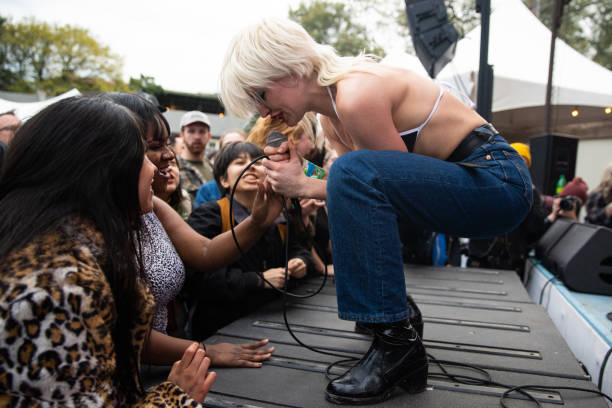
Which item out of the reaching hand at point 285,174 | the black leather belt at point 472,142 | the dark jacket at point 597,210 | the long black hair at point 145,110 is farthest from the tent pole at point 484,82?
the long black hair at point 145,110

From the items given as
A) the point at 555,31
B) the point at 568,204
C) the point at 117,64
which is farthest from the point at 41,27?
the point at 568,204

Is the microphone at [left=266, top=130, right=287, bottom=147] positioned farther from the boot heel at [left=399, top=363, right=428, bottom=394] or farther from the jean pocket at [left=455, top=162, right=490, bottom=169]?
the boot heel at [left=399, top=363, right=428, bottom=394]

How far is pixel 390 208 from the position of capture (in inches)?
57.9

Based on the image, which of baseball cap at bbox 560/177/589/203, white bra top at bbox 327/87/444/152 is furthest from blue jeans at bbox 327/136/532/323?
baseball cap at bbox 560/177/589/203

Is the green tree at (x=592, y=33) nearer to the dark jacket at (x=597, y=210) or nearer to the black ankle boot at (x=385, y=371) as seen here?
the dark jacket at (x=597, y=210)

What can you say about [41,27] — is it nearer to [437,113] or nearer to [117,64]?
[117,64]

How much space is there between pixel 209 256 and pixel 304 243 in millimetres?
1134

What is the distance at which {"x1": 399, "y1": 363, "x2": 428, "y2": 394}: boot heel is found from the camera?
1.46 metres

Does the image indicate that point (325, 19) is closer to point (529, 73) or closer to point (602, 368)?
point (529, 73)

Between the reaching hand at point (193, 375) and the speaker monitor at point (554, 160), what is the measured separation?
5.91 m

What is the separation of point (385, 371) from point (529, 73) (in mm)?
7110

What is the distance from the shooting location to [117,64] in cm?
3272

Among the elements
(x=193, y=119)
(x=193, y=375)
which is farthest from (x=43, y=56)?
(x=193, y=375)

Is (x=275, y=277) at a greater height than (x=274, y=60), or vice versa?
(x=274, y=60)
